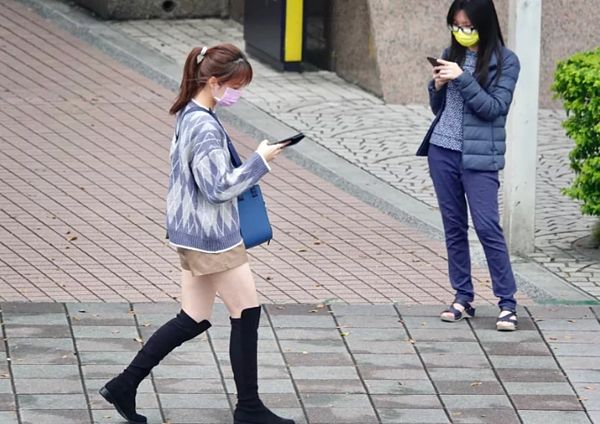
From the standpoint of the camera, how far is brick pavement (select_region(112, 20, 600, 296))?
9.38 m

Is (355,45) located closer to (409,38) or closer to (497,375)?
(409,38)

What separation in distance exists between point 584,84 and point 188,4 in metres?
7.70

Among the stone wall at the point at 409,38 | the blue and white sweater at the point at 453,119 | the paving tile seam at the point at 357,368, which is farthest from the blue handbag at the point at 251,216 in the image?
the stone wall at the point at 409,38

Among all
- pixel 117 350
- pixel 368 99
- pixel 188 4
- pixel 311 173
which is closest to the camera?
pixel 117 350

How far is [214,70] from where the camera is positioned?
18.7ft

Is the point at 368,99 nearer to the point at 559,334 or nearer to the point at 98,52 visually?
the point at 98,52

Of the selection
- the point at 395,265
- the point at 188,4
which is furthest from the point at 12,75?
the point at 395,265

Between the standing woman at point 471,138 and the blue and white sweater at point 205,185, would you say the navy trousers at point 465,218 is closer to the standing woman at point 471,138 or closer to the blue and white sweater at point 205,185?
the standing woman at point 471,138

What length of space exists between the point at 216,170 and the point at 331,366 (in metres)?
1.62

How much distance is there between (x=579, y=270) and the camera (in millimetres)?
8641

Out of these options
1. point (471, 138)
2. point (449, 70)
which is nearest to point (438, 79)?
point (449, 70)

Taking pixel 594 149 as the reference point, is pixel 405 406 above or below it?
below

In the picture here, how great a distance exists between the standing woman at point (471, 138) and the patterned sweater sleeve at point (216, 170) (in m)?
1.87

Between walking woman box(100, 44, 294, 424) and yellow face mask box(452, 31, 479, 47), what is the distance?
1791 millimetres
